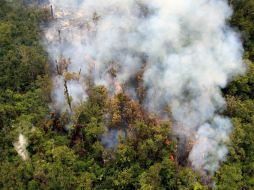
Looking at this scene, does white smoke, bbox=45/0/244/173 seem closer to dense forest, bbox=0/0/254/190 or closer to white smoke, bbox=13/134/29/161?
dense forest, bbox=0/0/254/190

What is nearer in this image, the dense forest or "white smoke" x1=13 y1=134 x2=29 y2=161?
the dense forest

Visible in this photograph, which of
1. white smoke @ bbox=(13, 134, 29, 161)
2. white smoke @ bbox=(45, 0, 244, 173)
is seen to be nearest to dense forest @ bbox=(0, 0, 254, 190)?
white smoke @ bbox=(13, 134, 29, 161)

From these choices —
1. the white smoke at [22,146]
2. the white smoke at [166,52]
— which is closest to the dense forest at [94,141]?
the white smoke at [22,146]

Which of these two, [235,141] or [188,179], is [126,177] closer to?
[188,179]

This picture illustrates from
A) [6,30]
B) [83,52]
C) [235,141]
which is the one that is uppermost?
[6,30]

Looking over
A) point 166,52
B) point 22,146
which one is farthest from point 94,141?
point 166,52

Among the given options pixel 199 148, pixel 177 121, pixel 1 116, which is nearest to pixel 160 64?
pixel 177 121

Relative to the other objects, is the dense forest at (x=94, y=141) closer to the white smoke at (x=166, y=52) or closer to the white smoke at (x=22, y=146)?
the white smoke at (x=22, y=146)
